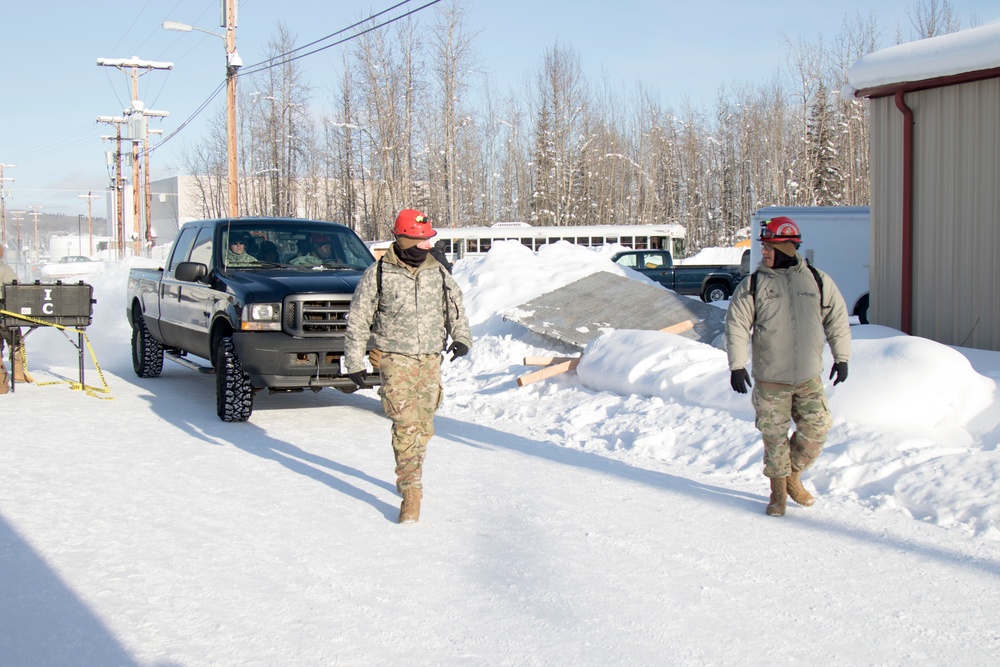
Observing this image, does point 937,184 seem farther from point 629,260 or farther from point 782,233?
point 629,260

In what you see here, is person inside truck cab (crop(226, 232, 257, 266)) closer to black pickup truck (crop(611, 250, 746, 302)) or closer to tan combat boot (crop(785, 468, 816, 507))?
tan combat boot (crop(785, 468, 816, 507))

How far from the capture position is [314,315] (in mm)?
9164

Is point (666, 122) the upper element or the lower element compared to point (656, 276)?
upper

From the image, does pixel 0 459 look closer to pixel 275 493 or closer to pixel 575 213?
pixel 275 493

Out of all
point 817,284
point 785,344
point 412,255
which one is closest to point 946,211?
point 817,284

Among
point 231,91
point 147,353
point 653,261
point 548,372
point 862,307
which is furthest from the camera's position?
point 653,261

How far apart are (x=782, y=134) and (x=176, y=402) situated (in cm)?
5688

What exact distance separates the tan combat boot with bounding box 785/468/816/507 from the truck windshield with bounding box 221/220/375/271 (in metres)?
5.61

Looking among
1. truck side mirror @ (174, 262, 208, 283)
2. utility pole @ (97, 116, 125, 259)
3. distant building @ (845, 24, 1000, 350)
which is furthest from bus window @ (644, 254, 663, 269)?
utility pole @ (97, 116, 125, 259)

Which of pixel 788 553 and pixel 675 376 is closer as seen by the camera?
pixel 788 553

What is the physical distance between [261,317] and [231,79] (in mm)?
18740

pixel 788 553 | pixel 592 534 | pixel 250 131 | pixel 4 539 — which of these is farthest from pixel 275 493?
pixel 250 131

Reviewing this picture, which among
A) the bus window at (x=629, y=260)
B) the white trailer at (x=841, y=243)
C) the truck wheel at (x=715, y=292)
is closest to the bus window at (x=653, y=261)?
the bus window at (x=629, y=260)

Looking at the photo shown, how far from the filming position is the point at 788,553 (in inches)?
206
